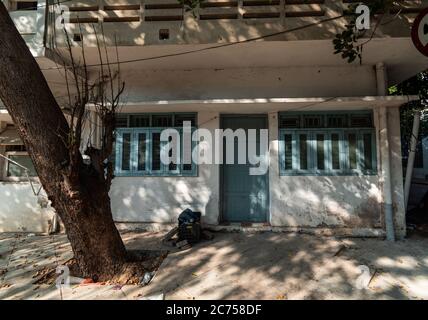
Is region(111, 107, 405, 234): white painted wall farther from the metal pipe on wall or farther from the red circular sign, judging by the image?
the red circular sign

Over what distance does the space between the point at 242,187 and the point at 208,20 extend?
349 centimetres

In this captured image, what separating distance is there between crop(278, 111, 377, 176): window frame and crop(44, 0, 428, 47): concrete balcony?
5.82 ft

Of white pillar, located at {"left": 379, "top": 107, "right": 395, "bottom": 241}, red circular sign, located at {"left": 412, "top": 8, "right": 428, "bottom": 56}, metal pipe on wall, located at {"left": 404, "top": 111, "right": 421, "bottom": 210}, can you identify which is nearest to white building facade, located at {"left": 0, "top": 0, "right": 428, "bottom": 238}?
white pillar, located at {"left": 379, "top": 107, "right": 395, "bottom": 241}

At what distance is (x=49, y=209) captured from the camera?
6234 mm

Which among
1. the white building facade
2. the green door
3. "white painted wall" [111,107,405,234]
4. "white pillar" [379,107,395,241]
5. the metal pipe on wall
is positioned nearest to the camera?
the white building facade

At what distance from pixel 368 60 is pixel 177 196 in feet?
16.0

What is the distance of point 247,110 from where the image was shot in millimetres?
6059

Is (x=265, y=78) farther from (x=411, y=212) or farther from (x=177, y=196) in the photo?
(x=411, y=212)

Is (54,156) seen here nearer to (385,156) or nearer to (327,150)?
(327,150)

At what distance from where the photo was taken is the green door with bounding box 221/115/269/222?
630 cm

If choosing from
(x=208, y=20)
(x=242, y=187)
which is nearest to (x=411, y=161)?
(x=242, y=187)
